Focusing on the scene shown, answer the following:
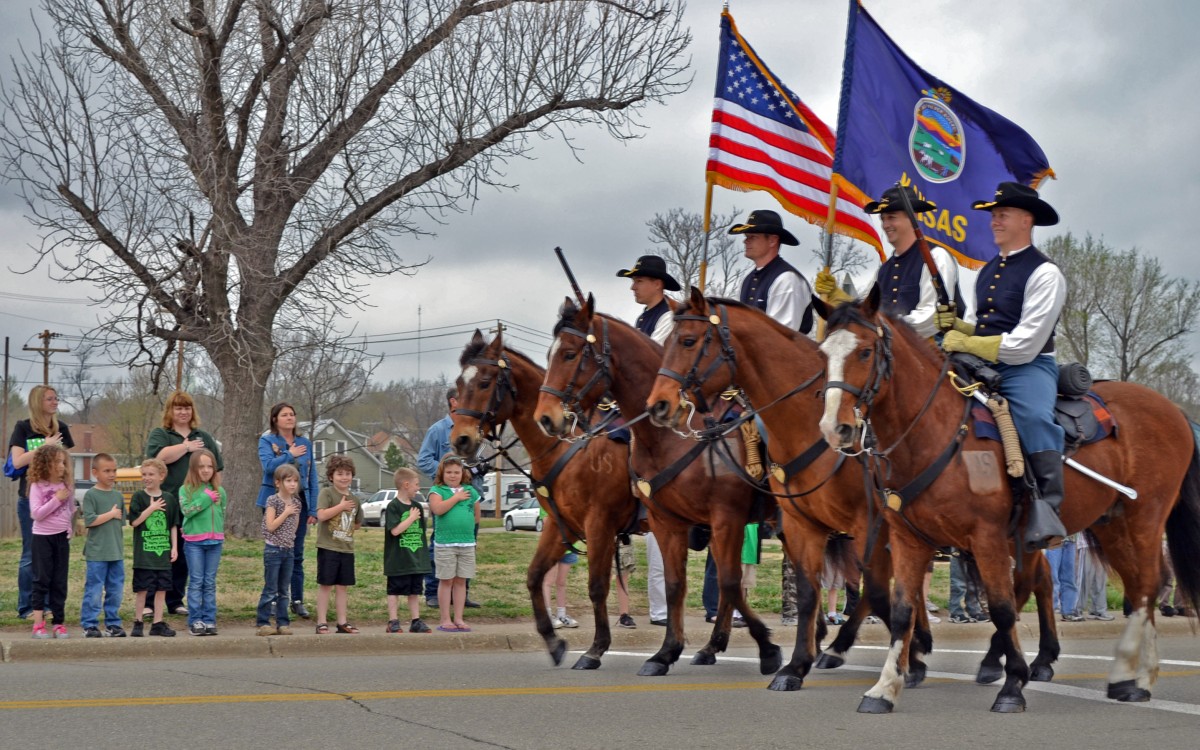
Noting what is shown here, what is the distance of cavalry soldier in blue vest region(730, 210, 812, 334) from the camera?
10.0 metres

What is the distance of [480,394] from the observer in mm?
10344

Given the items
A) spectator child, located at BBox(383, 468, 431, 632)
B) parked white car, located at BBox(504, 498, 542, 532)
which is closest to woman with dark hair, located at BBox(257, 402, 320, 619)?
spectator child, located at BBox(383, 468, 431, 632)

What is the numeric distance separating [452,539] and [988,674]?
18.7 ft

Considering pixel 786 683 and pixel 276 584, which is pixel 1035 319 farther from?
pixel 276 584

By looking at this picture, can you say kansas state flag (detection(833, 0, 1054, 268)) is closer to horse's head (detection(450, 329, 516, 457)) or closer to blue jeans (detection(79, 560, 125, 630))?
horse's head (detection(450, 329, 516, 457))

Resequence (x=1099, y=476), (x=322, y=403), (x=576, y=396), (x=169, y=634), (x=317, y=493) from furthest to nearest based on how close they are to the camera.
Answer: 1. (x=322, y=403)
2. (x=317, y=493)
3. (x=169, y=634)
4. (x=576, y=396)
5. (x=1099, y=476)

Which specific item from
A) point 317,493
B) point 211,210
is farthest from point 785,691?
point 211,210

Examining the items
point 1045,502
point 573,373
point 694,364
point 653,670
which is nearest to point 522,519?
point 573,373

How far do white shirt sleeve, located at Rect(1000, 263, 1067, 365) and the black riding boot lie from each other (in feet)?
2.20

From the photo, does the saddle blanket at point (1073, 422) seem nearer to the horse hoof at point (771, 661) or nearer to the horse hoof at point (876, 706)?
the horse hoof at point (876, 706)

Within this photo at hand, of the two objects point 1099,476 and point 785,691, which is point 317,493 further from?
point 1099,476

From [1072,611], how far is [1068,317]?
43.8 meters

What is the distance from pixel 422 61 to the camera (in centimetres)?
2367

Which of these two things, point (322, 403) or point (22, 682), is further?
point (322, 403)
